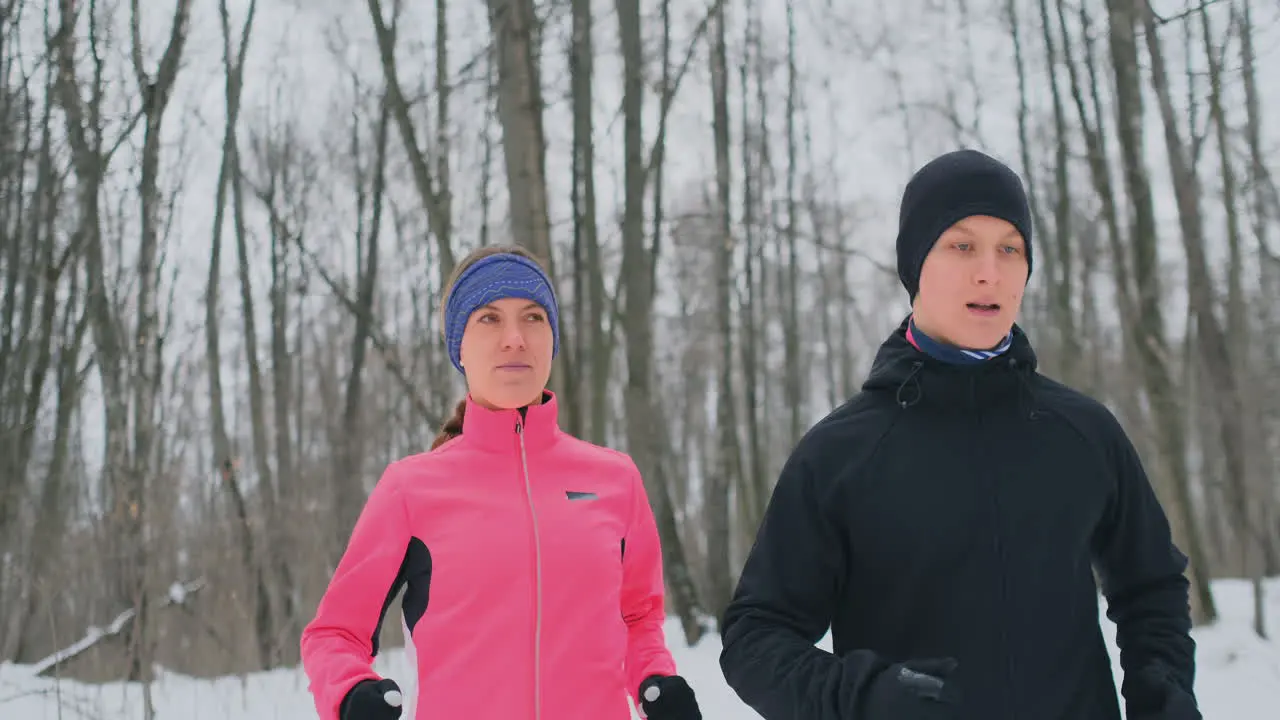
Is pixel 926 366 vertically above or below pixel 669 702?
above

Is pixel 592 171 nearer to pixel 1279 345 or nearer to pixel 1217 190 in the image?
pixel 1217 190

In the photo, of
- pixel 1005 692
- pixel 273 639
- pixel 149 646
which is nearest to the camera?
pixel 1005 692

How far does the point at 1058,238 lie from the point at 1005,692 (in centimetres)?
1103

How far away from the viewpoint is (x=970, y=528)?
5.50 ft

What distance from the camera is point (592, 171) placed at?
26.1ft

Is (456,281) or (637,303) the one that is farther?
(637,303)

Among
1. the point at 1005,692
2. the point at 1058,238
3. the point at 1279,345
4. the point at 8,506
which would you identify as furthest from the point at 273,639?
the point at 1279,345

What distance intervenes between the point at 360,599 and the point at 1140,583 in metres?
1.47

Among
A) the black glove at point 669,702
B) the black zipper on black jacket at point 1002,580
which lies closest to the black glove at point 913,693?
the black zipper on black jacket at point 1002,580

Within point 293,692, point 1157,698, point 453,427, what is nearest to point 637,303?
point 293,692

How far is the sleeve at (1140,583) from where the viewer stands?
166 cm

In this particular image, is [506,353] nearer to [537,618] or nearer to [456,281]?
[456,281]

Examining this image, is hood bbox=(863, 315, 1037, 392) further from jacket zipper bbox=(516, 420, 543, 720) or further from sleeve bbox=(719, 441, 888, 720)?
jacket zipper bbox=(516, 420, 543, 720)

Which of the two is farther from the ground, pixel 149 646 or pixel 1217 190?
pixel 1217 190
